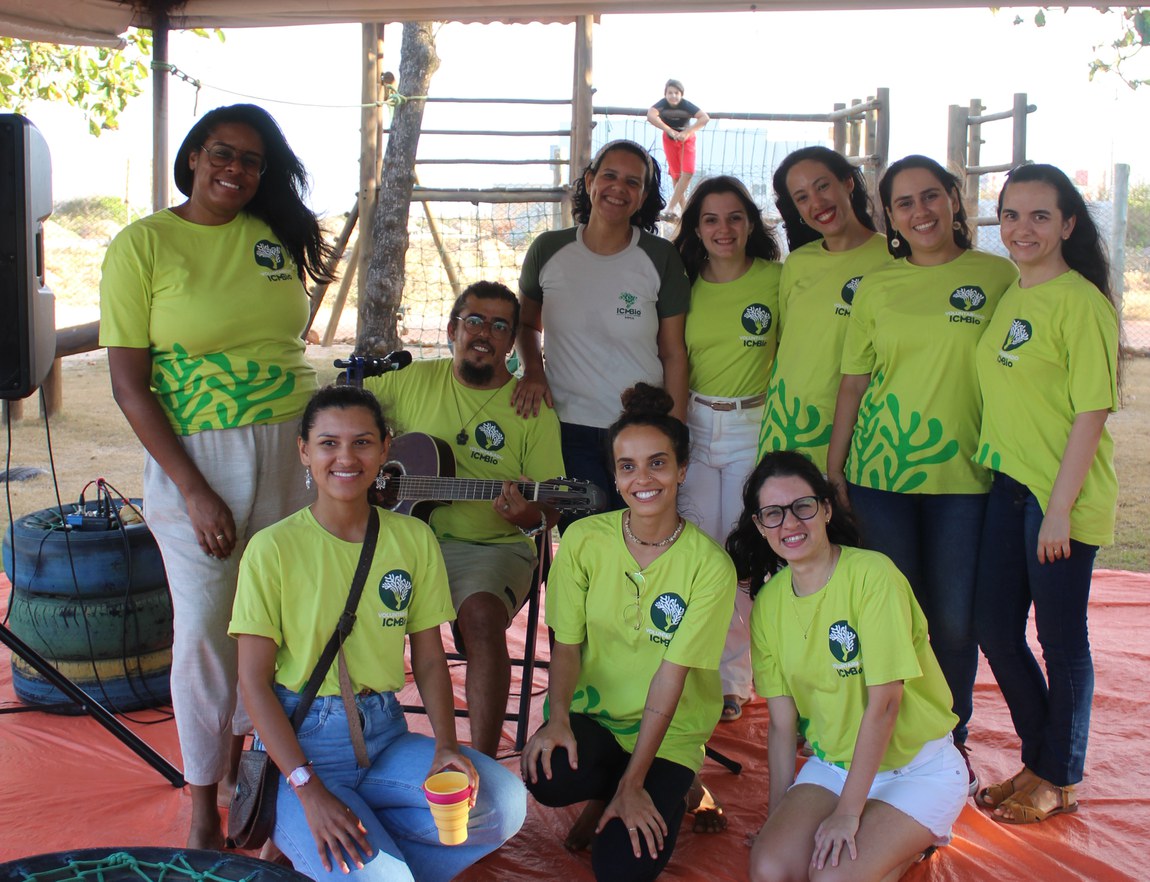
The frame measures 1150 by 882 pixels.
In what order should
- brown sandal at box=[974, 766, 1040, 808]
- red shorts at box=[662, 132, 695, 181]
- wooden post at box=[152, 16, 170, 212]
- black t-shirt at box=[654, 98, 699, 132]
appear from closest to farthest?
brown sandal at box=[974, 766, 1040, 808], wooden post at box=[152, 16, 170, 212], black t-shirt at box=[654, 98, 699, 132], red shorts at box=[662, 132, 695, 181]

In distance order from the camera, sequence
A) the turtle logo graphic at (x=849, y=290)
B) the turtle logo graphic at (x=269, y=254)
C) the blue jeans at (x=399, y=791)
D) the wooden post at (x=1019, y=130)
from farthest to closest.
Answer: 1. the wooden post at (x=1019, y=130)
2. the turtle logo graphic at (x=849, y=290)
3. the turtle logo graphic at (x=269, y=254)
4. the blue jeans at (x=399, y=791)

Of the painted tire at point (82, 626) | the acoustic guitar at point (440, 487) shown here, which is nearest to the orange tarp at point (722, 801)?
the painted tire at point (82, 626)

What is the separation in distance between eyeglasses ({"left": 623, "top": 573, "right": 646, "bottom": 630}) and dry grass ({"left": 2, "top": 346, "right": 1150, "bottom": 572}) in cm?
456

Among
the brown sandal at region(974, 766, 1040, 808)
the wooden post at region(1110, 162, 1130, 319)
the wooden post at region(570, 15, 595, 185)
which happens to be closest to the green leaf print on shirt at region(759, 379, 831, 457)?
the brown sandal at region(974, 766, 1040, 808)

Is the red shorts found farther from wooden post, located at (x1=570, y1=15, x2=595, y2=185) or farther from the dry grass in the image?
the dry grass

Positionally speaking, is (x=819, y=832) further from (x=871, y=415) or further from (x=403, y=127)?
(x=403, y=127)

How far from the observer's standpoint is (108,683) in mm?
3766

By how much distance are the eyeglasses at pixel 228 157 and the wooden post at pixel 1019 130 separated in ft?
25.4

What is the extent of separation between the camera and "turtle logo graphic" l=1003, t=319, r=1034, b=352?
2.79 meters

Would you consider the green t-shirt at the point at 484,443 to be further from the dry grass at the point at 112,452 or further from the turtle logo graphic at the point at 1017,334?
the dry grass at the point at 112,452

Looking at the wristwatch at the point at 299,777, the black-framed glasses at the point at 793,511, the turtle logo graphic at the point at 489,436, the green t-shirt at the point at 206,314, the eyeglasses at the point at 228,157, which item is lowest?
the wristwatch at the point at 299,777

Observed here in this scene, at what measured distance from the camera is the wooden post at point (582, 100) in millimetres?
6777

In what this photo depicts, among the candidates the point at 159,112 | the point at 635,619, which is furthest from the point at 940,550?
the point at 159,112

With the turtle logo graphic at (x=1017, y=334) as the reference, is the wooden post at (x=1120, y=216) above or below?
above
